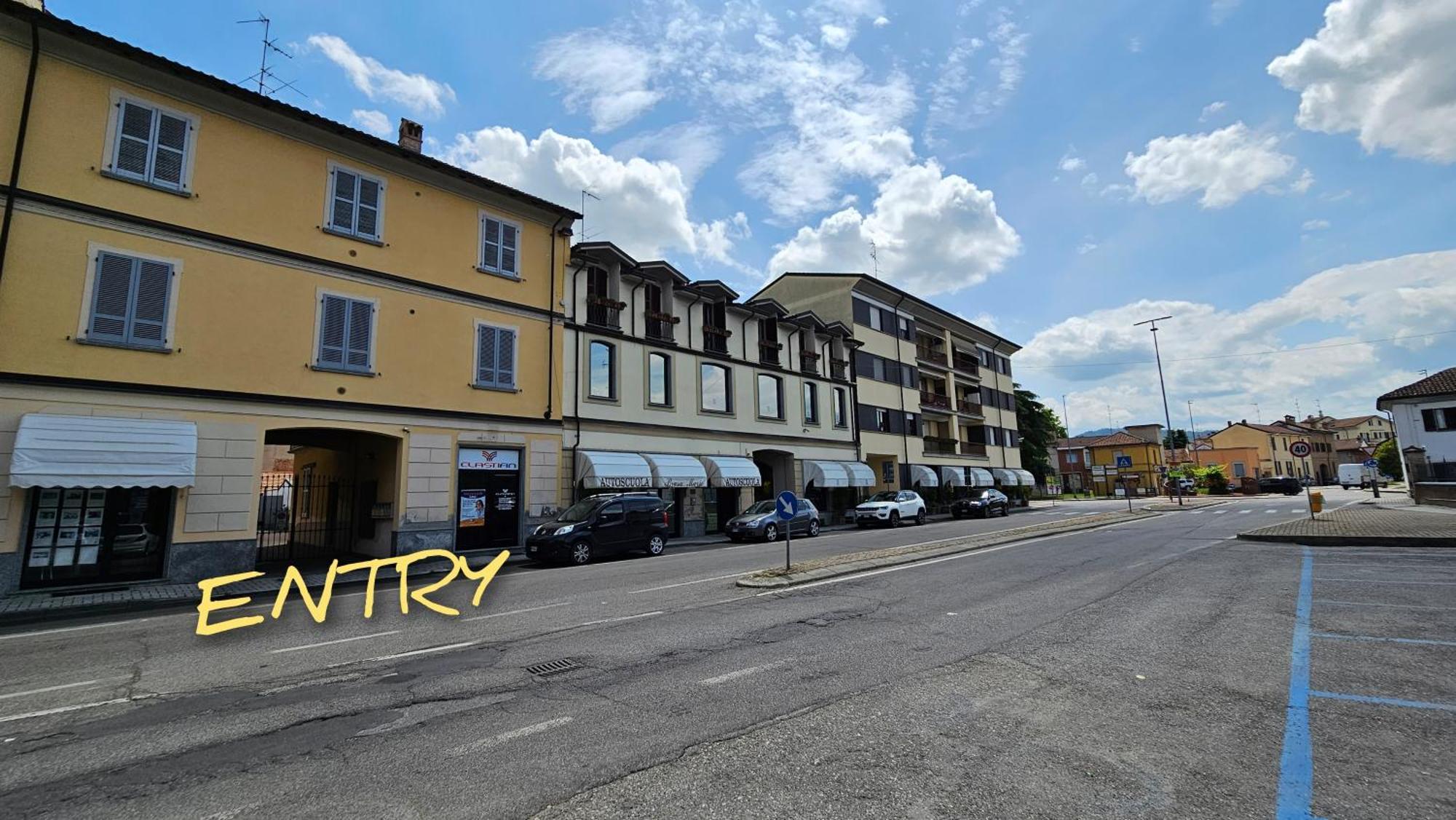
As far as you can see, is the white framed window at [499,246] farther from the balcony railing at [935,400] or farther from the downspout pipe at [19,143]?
the balcony railing at [935,400]

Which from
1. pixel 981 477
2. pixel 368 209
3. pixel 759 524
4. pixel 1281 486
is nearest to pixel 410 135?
pixel 368 209

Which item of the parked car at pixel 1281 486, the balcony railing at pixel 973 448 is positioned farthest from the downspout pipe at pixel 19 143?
the parked car at pixel 1281 486

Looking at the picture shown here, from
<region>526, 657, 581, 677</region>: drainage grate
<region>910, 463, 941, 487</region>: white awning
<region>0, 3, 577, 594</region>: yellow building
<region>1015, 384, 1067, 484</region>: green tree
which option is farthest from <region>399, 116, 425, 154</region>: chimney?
<region>1015, 384, 1067, 484</region>: green tree

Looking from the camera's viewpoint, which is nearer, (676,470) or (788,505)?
(788,505)

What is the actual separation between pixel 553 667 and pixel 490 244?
1644 centimetres

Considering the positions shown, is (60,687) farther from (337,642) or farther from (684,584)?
(684,584)

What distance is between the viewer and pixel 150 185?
1357 cm

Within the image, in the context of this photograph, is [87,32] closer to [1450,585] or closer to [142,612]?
[142,612]

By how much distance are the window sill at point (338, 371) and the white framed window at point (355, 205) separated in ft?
11.7

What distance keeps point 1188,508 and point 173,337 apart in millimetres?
46653

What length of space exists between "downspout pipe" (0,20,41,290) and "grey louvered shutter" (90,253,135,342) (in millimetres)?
1262

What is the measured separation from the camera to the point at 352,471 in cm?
1961

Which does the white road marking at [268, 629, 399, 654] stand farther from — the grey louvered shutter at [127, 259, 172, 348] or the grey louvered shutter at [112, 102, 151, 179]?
the grey louvered shutter at [112, 102, 151, 179]

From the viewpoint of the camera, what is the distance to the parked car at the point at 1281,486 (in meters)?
58.8
